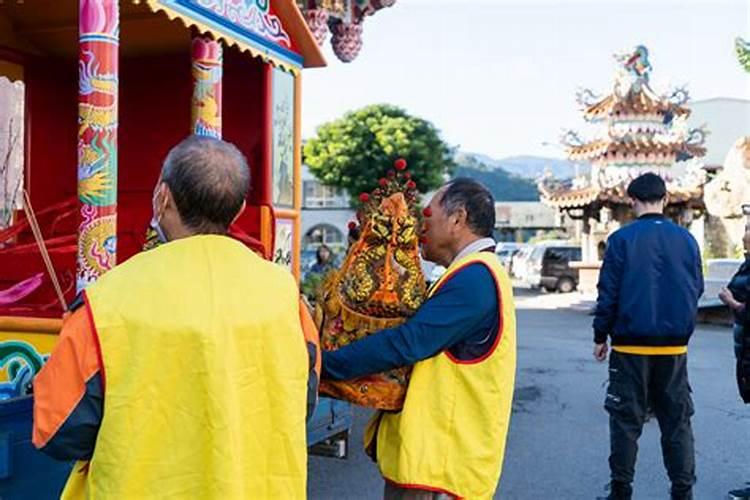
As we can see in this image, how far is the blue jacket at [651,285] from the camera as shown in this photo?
4.19 meters

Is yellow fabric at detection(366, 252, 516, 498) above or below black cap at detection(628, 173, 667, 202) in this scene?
below

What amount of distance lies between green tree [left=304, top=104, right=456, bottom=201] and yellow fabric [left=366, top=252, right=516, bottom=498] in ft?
109

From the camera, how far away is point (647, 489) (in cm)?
507

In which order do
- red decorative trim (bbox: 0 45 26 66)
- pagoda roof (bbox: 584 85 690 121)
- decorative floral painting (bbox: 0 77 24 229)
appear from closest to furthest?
red decorative trim (bbox: 0 45 26 66) < decorative floral painting (bbox: 0 77 24 229) < pagoda roof (bbox: 584 85 690 121)

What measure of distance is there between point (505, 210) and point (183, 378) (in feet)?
194

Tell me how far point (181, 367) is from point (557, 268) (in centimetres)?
2443

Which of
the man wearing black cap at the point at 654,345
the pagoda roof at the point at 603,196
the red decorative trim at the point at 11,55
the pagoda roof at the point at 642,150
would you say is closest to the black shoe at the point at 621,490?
the man wearing black cap at the point at 654,345

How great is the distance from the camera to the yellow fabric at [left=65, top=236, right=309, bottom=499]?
5.20 feet

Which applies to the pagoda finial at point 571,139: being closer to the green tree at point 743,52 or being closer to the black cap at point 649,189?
the green tree at point 743,52

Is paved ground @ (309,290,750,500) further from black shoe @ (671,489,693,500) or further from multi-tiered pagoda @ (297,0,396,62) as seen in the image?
multi-tiered pagoda @ (297,0,396,62)

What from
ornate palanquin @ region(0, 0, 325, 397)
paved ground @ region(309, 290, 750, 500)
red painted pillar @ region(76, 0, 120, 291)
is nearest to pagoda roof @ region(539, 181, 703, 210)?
paved ground @ region(309, 290, 750, 500)

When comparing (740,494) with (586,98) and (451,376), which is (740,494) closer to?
(451,376)

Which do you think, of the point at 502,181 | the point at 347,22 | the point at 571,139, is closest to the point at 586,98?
the point at 571,139

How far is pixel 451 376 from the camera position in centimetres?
229
